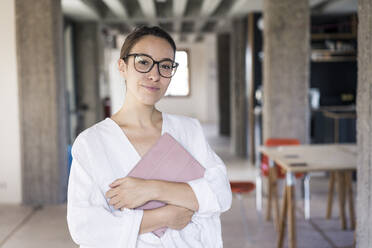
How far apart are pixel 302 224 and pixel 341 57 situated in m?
5.42

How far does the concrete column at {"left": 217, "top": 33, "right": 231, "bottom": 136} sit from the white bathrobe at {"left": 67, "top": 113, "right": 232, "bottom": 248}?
10.6 metres

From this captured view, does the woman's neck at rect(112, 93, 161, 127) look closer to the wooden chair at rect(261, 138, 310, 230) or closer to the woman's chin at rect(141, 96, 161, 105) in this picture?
the woman's chin at rect(141, 96, 161, 105)

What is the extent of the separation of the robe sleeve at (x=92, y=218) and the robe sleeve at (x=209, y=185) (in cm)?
20


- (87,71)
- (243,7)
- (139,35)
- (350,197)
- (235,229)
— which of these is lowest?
(235,229)

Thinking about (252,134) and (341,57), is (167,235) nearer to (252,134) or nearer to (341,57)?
(252,134)

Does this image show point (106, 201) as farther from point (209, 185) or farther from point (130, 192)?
point (209, 185)

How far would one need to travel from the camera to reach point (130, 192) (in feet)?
4.15

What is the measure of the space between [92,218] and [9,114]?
4.47 metres

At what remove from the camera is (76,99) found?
345 inches

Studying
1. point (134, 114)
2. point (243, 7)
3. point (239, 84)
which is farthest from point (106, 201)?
point (239, 84)

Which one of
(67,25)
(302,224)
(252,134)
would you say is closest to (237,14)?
(252,134)

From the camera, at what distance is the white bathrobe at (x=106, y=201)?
4.05ft

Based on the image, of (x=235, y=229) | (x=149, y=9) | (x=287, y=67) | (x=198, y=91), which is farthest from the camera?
(x=198, y=91)

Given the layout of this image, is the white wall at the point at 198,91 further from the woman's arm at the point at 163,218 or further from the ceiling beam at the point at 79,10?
the woman's arm at the point at 163,218
